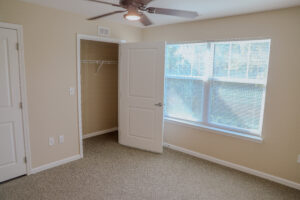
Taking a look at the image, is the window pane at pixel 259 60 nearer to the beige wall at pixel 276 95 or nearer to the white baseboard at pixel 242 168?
the beige wall at pixel 276 95

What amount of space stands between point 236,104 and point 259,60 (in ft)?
2.35

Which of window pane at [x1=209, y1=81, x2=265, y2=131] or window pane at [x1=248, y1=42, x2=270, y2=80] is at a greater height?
window pane at [x1=248, y1=42, x2=270, y2=80]

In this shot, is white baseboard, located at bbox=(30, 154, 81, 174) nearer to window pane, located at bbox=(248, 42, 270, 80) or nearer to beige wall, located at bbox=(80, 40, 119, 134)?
beige wall, located at bbox=(80, 40, 119, 134)

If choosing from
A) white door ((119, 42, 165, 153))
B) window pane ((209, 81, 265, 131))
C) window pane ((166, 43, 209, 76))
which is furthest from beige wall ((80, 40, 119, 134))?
window pane ((209, 81, 265, 131))

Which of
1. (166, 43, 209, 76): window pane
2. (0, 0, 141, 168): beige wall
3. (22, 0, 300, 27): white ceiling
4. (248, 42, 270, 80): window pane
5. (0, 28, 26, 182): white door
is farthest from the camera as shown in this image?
(166, 43, 209, 76): window pane

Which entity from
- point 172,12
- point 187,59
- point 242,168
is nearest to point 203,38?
point 187,59

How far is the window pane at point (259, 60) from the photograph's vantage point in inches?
113

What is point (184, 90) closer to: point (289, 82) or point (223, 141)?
point (223, 141)

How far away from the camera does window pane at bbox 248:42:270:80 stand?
113 inches

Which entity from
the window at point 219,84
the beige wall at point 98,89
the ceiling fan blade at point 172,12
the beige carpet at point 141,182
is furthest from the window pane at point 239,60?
the beige wall at point 98,89

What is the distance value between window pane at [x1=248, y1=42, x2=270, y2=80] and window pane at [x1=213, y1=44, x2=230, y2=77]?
1.16 feet

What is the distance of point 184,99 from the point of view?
12.5ft

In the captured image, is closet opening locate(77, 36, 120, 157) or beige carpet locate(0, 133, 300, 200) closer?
beige carpet locate(0, 133, 300, 200)


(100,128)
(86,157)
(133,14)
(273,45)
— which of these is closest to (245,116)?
(273,45)
